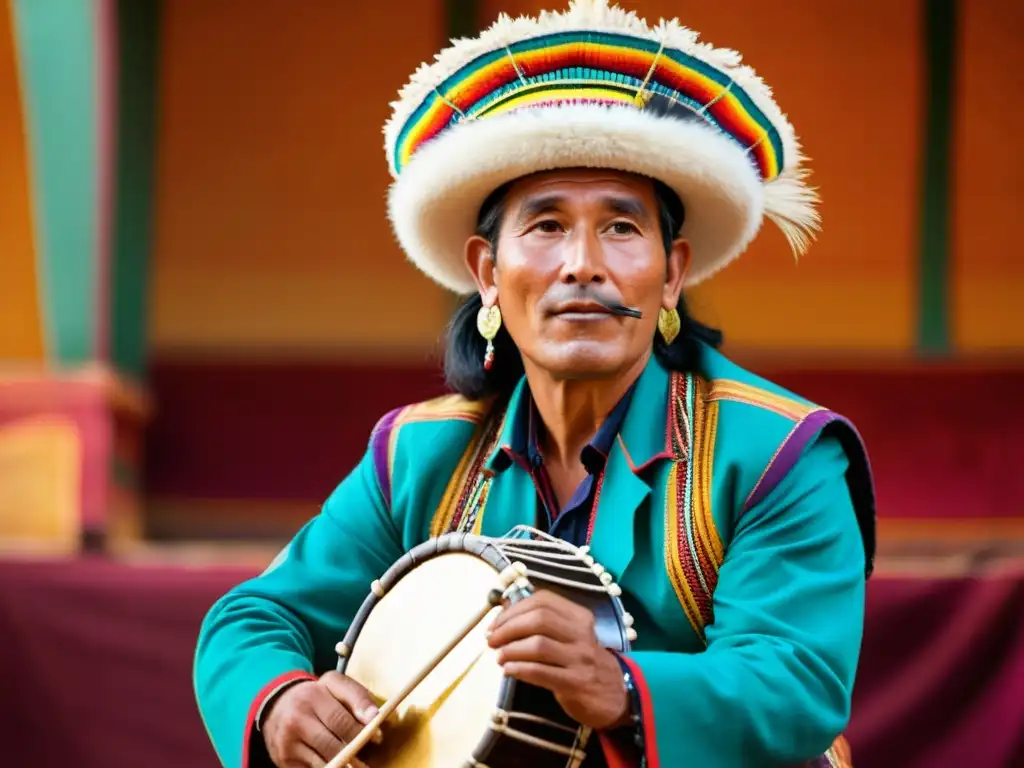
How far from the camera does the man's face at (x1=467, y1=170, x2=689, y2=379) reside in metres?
2.17

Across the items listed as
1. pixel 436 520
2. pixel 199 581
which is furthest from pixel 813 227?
pixel 199 581

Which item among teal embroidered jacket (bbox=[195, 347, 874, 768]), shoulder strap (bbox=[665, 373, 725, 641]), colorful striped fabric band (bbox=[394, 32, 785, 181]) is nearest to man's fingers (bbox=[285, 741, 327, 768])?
teal embroidered jacket (bbox=[195, 347, 874, 768])

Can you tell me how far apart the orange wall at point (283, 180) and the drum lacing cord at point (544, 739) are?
16.8 feet

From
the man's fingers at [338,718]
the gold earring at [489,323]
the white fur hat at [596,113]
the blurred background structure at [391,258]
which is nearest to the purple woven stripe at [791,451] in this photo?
the white fur hat at [596,113]

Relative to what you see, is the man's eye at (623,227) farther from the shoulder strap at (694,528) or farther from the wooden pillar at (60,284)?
the wooden pillar at (60,284)

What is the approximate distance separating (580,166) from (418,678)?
0.82 metres

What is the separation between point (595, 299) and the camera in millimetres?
2150

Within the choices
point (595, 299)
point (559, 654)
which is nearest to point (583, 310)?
point (595, 299)

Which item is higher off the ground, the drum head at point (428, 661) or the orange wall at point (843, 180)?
the orange wall at point (843, 180)

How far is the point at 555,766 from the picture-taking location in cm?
187

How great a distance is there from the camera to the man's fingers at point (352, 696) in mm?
1974

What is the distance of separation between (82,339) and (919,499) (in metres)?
3.76

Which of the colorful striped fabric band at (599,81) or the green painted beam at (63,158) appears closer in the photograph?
the colorful striped fabric band at (599,81)

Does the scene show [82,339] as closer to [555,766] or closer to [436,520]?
[436,520]
